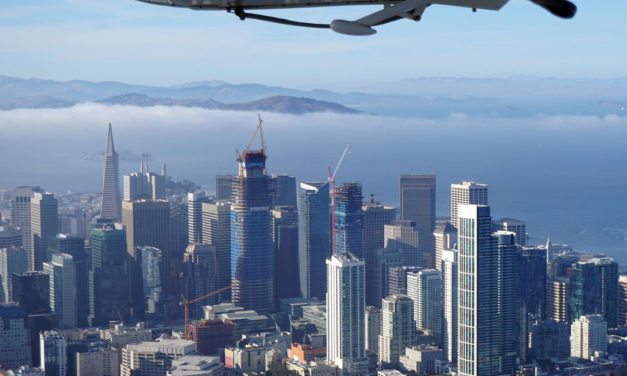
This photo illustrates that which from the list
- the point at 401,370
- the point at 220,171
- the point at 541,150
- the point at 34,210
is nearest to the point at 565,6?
the point at 401,370

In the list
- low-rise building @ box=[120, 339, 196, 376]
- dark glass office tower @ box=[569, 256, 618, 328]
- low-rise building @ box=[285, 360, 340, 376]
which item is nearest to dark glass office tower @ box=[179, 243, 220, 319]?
low-rise building @ box=[120, 339, 196, 376]

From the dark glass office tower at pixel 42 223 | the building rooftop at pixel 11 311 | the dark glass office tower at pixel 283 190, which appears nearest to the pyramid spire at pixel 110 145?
the dark glass office tower at pixel 42 223

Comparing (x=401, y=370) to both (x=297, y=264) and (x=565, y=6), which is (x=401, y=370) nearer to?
(x=297, y=264)

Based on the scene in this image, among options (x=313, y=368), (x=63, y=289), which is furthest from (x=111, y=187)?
(x=313, y=368)

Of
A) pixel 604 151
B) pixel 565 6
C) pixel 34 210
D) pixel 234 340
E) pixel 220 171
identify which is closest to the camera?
pixel 565 6

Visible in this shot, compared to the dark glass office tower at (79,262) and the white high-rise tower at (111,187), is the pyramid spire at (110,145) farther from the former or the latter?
the dark glass office tower at (79,262)

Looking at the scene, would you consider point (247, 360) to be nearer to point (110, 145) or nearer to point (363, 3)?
point (110, 145)

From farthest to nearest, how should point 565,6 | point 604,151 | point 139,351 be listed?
1. point 604,151
2. point 139,351
3. point 565,6
